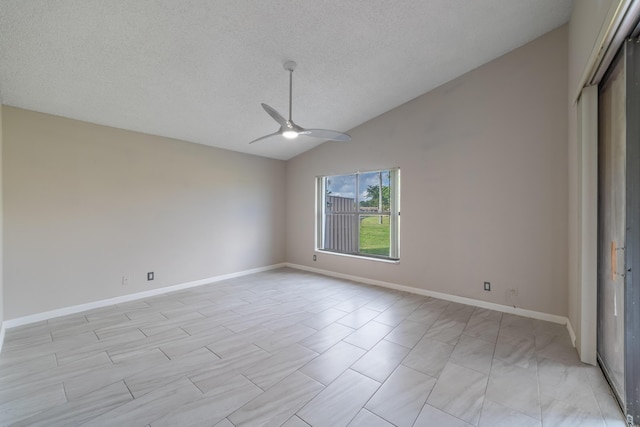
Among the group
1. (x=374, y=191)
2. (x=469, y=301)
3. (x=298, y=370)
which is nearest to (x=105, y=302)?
(x=298, y=370)

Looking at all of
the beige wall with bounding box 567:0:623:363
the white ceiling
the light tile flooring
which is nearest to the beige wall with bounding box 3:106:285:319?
the white ceiling

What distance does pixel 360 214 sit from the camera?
5.07m

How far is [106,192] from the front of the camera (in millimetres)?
3648

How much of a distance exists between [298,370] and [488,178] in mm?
3234

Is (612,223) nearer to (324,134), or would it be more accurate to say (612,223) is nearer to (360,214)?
(324,134)

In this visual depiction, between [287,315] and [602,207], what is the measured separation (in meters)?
3.25

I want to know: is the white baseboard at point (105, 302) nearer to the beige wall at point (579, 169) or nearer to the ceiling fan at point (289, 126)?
the ceiling fan at point (289, 126)

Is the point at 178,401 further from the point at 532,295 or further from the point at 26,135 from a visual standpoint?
the point at 532,295

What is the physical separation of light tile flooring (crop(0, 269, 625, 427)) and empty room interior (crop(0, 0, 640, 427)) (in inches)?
0.8

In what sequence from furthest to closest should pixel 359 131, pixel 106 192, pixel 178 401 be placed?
pixel 359 131 < pixel 106 192 < pixel 178 401

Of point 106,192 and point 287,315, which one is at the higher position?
point 106,192

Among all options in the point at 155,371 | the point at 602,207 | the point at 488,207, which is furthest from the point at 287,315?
the point at 602,207

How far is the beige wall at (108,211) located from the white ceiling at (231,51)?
0.40 metres

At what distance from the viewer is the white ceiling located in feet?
6.98
